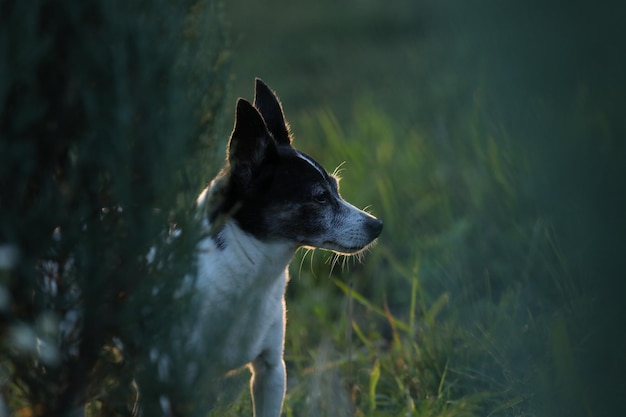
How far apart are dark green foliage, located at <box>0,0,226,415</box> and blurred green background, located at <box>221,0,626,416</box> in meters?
0.59

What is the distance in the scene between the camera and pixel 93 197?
2.62 metres

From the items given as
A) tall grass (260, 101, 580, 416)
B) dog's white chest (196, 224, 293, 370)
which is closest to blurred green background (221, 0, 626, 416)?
tall grass (260, 101, 580, 416)

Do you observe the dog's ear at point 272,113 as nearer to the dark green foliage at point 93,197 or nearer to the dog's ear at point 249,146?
the dog's ear at point 249,146

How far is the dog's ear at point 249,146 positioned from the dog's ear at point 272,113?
0.30 meters

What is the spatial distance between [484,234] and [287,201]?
5.93 feet

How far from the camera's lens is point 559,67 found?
8.40 ft

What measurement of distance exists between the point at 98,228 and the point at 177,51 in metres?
0.56

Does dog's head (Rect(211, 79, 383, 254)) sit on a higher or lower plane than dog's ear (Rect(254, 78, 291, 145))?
lower

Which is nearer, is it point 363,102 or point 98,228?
point 98,228

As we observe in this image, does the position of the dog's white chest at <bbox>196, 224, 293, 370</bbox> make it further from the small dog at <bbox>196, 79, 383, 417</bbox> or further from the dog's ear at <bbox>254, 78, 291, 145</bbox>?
the dog's ear at <bbox>254, 78, 291, 145</bbox>

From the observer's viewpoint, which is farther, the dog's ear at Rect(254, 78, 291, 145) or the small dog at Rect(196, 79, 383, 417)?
the dog's ear at Rect(254, 78, 291, 145)

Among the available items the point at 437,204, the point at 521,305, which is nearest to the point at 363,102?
the point at 437,204

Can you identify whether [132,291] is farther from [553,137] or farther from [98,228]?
[553,137]

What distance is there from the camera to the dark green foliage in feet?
8.21
